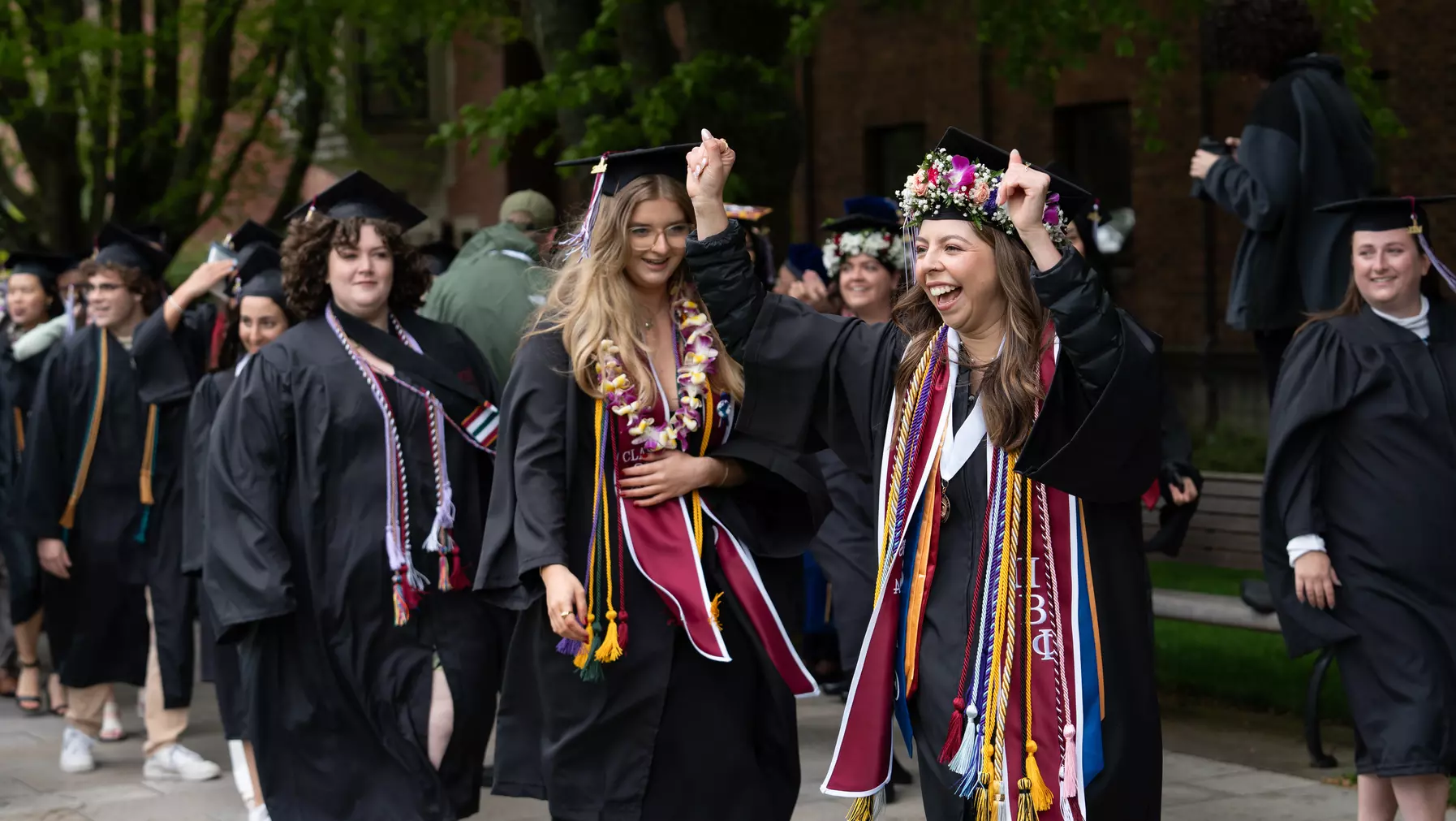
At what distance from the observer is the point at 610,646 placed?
17.2 ft

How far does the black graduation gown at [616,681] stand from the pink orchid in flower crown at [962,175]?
126cm

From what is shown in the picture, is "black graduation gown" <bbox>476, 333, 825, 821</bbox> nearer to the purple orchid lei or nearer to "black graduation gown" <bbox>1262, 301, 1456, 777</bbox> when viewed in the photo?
the purple orchid lei

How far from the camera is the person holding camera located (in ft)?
27.0

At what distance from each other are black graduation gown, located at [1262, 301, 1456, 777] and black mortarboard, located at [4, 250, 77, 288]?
7.33 metres

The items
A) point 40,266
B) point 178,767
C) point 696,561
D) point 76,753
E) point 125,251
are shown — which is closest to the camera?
point 696,561

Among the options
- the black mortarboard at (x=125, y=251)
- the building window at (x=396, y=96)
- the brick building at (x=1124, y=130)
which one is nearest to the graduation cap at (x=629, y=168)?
the black mortarboard at (x=125, y=251)

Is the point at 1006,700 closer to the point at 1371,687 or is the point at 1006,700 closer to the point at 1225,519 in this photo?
the point at 1371,687

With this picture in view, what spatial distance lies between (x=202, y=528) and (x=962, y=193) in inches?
174

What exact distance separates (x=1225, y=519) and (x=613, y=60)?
4637mm

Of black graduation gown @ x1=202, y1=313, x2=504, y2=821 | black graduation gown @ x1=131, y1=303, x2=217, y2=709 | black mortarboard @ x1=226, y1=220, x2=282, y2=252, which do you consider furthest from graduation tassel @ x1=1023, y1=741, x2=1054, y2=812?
black graduation gown @ x1=131, y1=303, x2=217, y2=709

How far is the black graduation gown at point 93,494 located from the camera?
9.35 m

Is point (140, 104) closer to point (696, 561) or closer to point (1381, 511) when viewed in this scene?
point (696, 561)

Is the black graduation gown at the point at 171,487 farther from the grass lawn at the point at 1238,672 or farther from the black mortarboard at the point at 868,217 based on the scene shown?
the grass lawn at the point at 1238,672

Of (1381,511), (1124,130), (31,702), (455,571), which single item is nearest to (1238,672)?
(1381,511)
